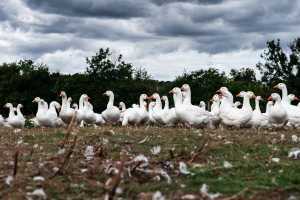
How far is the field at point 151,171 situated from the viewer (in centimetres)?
936

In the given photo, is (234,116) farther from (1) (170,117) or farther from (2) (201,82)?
(2) (201,82)

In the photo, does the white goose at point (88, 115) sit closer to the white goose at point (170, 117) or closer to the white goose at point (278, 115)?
the white goose at point (170, 117)

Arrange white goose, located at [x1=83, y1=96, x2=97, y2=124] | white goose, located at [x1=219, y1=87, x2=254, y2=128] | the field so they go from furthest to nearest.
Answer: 1. white goose, located at [x1=83, y1=96, x2=97, y2=124]
2. white goose, located at [x1=219, y1=87, x2=254, y2=128]
3. the field

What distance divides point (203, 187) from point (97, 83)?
41.8 m

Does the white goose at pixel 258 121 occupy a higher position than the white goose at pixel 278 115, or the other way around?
the white goose at pixel 278 115

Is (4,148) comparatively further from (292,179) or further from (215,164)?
(292,179)

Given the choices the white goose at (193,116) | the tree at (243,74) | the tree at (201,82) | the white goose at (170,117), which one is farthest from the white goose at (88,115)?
the tree at (243,74)

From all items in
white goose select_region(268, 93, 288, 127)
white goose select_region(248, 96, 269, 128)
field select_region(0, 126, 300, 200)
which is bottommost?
field select_region(0, 126, 300, 200)

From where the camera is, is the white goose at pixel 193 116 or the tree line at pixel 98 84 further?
the tree line at pixel 98 84

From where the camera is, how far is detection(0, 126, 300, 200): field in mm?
9359

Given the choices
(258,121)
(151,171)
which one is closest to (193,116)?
(258,121)

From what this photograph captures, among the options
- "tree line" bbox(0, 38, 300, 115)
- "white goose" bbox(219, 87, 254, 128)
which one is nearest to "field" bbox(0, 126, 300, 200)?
"white goose" bbox(219, 87, 254, 128)

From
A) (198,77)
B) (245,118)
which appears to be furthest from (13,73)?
(245,118)

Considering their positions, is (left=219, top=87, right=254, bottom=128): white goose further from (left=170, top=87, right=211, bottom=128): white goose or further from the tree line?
the tree line
